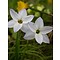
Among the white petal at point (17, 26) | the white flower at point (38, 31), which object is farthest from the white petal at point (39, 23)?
the white petal at point (17, 26)

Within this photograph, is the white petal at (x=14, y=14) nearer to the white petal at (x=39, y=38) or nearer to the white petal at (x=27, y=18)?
the white petal at (x=27, y=18)

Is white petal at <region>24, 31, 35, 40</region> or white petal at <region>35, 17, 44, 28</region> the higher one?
white petal at <region>35, 17, 44, 28</region>

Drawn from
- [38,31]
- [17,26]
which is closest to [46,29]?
[38,31]

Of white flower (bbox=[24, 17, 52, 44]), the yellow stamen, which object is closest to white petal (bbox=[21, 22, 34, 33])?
white flower (bbox=[24, 17, 52, 44])

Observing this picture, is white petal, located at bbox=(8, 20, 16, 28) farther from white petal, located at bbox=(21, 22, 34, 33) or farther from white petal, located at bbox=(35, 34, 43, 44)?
white petal, located at bbox=(35, 34, 43, 44)

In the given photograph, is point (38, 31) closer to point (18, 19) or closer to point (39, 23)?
point (39, 23)
